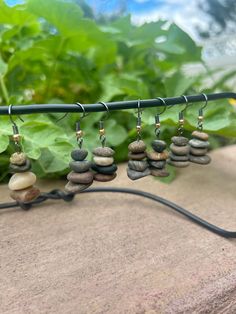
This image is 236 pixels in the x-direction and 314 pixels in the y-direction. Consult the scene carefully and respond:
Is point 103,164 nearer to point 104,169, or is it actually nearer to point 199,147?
point 104,169

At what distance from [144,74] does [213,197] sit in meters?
0.44

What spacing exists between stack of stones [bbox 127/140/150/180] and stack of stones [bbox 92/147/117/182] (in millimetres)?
28

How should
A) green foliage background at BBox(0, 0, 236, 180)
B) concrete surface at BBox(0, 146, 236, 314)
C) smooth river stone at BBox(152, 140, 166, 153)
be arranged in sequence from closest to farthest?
concrete surface at BBox(0, 146, 236, 314), smooth river stone at BBox(152, 140, 166, 153), green foliage background at BBox(0, 0, 236, 180)

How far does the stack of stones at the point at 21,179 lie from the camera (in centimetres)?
46

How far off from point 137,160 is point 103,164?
0.17 feet

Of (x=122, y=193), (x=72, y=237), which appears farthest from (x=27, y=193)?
(x=122, y=193)

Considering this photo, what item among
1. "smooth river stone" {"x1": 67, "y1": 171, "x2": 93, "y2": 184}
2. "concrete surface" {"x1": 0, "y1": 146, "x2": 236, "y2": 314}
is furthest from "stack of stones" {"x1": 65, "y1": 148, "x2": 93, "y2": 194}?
"concrete surface" {"x1": 0, "y1": 146, "x2": 236, "y2": 314}

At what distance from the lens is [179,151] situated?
0.53 metres

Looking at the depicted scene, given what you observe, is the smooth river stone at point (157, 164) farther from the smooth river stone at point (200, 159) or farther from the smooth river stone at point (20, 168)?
the smooth river stone at point (20, 168)

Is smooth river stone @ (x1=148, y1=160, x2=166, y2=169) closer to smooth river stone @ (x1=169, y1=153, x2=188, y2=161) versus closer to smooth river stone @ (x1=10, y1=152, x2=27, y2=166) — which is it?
smooth river stone @ (x1=169, y1=153, x2=188, y2=161)

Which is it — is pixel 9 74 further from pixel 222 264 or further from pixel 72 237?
pixel 222 264

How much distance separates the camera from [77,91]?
3.01ft

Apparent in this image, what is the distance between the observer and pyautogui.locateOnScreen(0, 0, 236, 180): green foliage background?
24.4 inches

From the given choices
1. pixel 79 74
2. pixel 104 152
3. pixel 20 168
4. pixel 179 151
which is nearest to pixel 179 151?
pixel 179 151
